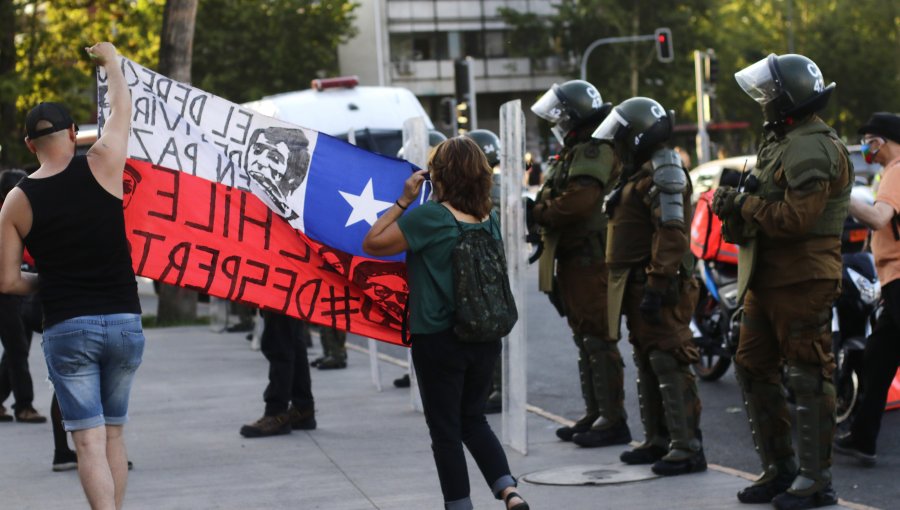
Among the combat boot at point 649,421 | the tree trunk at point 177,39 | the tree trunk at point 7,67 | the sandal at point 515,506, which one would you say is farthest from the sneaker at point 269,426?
the tree trunk at point 7,67

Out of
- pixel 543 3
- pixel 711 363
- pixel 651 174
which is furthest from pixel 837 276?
pixel 543 3

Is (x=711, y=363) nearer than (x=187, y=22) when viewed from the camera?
Yes

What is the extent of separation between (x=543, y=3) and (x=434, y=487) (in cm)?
7000

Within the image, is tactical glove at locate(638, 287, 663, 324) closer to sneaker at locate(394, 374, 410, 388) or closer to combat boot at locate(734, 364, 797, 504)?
combat boot at locate(734, 364, 797, 504)

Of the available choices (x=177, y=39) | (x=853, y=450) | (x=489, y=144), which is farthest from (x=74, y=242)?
(x=177, y=39)

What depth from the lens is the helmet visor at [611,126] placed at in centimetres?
753

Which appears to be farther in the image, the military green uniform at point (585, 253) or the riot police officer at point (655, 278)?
the military green uniform at point (585, 253)

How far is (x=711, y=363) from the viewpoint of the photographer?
1090 centimetres

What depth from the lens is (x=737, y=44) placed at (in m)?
61.9

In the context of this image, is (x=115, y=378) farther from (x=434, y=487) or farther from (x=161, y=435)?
(x=161, y=435)

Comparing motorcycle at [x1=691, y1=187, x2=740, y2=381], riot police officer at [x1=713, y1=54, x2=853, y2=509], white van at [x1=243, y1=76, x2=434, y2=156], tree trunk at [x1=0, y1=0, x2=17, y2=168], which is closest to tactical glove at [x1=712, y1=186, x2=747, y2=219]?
riot police officer at [x1=713, y1=54, x2=853, y2=509]

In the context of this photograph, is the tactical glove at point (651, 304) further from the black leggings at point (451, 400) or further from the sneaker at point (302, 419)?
the sneaker at point (302, 419)

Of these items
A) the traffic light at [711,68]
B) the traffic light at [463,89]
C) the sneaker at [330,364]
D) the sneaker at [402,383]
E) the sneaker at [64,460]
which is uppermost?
the traffic light at [711,68]

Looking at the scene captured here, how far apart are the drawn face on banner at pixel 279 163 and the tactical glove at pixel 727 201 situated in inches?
82.6
